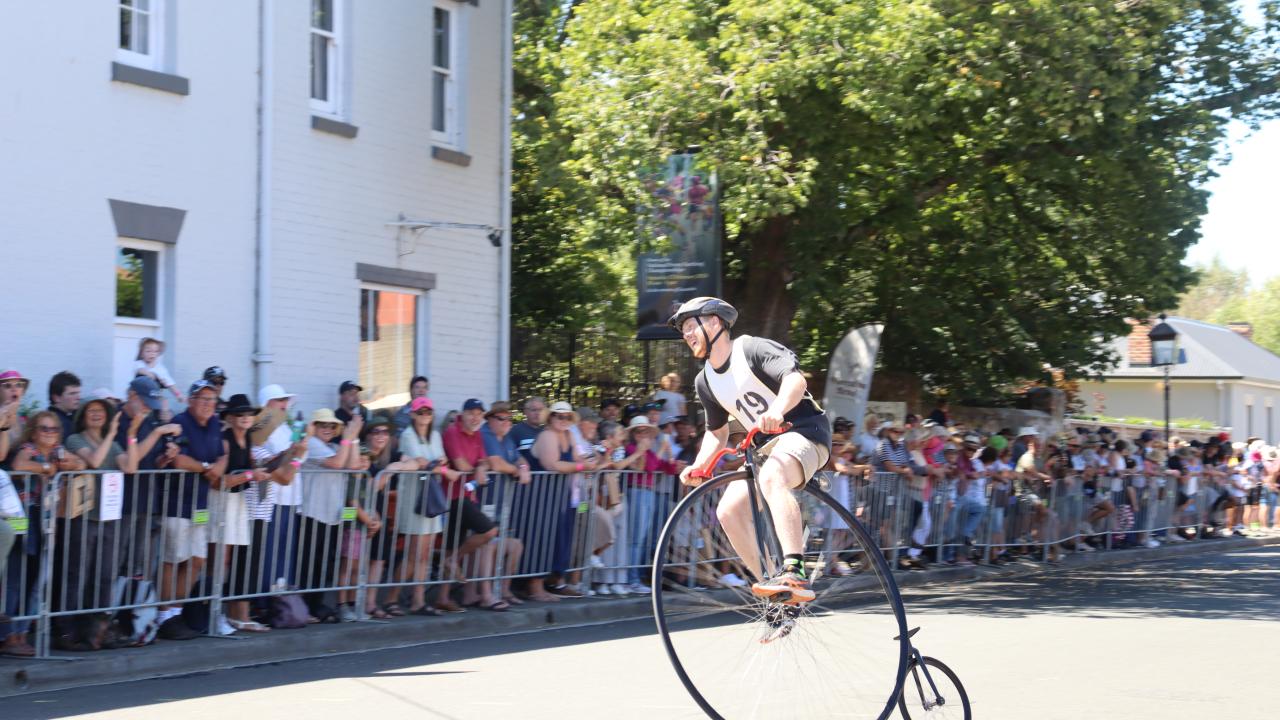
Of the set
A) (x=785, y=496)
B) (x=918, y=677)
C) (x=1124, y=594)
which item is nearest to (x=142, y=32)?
(x=785, y=496)

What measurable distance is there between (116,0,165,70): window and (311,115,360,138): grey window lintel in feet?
6.74

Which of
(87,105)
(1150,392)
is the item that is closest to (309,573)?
(87,105)

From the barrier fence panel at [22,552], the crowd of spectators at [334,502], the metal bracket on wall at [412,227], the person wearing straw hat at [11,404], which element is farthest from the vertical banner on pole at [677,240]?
the barrier fence panel at [22,552]

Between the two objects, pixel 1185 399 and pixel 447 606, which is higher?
pixel 1185 399

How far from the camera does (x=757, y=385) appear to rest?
25.0 feet

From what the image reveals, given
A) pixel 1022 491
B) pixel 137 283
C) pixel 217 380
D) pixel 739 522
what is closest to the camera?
pixel 739 522

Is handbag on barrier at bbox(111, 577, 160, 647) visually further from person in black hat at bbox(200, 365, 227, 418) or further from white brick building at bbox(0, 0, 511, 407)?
white brick building at bbox(0, 0, 511, 407)

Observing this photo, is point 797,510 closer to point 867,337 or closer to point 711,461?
point 711,461

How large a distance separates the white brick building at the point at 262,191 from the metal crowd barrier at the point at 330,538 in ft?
10.8

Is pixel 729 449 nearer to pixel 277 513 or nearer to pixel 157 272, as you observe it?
pixel 277 513

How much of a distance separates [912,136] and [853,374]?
330cm

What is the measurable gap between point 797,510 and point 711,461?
0.55m

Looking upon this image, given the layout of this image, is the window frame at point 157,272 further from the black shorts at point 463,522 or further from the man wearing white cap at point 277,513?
the black shorts at point 463,522

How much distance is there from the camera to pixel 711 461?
768cm
